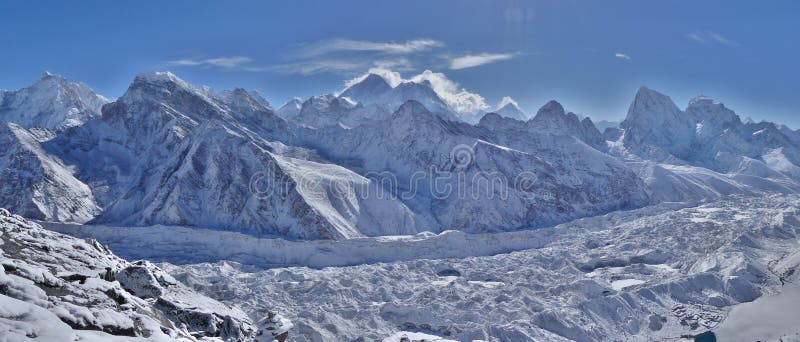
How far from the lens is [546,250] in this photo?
172 meters

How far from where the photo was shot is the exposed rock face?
105 ft

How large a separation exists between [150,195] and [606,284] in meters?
140

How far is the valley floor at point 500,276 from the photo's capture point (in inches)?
4441

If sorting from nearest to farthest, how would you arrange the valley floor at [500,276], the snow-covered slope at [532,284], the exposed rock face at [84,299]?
the exposed rock face at [84,299], the snow-covered slope at [532,284], the valley floor at [500,276]

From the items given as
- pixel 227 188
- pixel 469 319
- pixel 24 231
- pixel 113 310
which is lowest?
pixel 469 319

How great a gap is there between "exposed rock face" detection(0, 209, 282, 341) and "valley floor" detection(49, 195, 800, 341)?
49629 mm

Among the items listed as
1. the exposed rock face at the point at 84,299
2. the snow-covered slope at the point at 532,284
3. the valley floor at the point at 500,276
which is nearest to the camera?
the exposed rock face at the point at 84,299

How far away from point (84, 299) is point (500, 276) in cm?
12167

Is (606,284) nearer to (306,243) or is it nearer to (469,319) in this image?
(469,319)

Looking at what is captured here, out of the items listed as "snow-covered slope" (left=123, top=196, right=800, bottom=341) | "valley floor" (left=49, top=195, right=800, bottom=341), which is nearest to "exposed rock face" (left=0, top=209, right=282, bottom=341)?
"valley floor" (left=49, top=195, right=800, bottom=341)

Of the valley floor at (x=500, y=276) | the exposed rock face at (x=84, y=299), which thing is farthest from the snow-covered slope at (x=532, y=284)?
the exposed rock face at (x=84, y=299)

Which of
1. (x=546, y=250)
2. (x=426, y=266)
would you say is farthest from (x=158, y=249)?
(x=546, y=250)

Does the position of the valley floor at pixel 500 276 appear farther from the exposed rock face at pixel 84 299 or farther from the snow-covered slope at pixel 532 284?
the exposed rock face at pixel 84 299

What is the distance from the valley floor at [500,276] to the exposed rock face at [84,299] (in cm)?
4963
